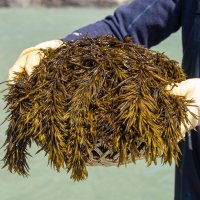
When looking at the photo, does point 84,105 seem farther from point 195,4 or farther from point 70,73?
point 195,4

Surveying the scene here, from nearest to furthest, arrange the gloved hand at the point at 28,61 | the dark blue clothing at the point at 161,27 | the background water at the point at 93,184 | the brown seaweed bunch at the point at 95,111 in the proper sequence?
the brown seaweed bunch at the point at 95,111
the gloved hand at the point at 28,61
the dark blue clothing at the point at 161,27
the background water at the point at 93,184

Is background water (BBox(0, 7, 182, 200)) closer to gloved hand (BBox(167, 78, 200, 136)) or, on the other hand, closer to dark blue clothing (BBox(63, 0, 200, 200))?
dark blue clothing (BBox(63, 0, 200, 200))

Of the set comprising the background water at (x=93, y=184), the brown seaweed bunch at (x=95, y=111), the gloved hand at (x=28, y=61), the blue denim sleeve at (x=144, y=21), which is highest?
the blue denim sleeve at (x=144, y=21)

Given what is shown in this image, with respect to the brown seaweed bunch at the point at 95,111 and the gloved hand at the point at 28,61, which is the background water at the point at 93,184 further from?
the brown seaweed bunch at the point at 95,111

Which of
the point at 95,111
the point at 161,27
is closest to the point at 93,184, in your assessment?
the point at 161,27

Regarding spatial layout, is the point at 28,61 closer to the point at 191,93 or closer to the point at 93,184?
the point at 191,93

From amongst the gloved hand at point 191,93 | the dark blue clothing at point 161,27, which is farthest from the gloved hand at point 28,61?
the gloved hand at point 191,93

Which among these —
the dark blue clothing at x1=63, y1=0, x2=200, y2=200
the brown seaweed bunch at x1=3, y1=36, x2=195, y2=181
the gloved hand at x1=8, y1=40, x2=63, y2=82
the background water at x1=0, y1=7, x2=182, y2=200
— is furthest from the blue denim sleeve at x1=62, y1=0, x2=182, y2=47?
the background water at x1=0, y1=7, x2=182, y2=200
